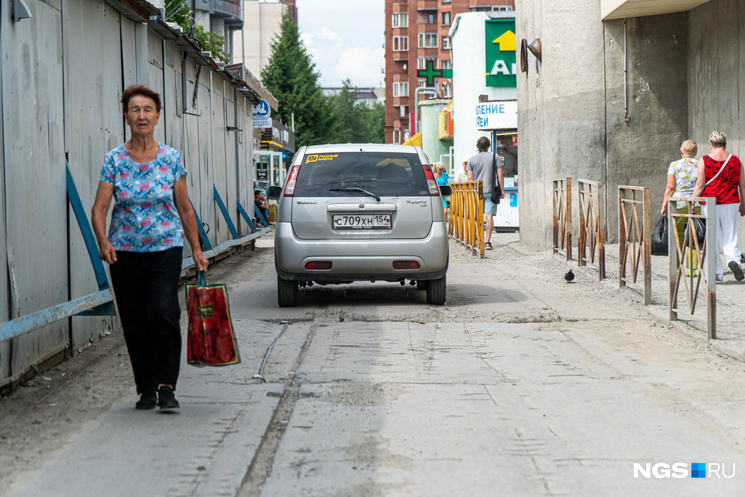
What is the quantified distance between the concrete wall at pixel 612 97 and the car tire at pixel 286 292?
8012 millimetres

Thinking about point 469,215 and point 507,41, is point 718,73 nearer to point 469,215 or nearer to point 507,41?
point 469,215

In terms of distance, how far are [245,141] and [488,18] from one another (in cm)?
1694

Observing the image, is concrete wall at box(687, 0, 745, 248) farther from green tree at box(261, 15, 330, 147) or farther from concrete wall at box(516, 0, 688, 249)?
green tree at box(261, 15, 330, 147)

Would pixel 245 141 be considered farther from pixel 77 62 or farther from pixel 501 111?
pixel 77 62

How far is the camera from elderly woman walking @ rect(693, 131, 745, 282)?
36.7 ft

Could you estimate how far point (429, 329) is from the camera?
8500mm

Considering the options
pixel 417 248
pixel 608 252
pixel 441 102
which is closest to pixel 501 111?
pixel 608 252

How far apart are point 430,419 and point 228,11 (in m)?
68.3

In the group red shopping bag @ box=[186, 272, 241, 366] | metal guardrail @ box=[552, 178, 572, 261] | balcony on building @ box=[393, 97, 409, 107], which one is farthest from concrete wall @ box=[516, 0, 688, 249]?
balcony on building @ box=[393, 97, 409, 107]

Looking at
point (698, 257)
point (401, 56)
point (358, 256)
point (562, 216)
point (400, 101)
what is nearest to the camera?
point (698, 257)

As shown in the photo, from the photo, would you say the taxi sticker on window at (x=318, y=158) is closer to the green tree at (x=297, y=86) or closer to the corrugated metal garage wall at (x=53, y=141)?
the corrugated metal garage wall at (x=53, y=141)

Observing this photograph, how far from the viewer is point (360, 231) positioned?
9.67 metres

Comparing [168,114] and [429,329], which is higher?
[168,114]

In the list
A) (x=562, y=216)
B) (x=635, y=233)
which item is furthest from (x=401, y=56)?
(x=635, y=233)
